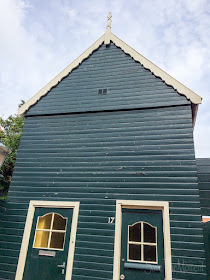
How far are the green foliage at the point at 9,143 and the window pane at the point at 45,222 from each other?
9.22 m

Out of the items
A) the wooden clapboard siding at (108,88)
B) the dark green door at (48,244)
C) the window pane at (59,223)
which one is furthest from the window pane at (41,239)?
the wooden clapboard siding at (108,88)

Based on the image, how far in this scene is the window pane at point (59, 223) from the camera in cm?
539

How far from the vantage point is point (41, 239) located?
5.36 meters

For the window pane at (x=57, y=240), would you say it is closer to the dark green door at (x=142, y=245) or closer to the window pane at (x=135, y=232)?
the dark green door at (x=142, y=245)

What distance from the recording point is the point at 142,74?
6.61 metres

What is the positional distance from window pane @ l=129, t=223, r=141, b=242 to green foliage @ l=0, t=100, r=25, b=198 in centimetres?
1101

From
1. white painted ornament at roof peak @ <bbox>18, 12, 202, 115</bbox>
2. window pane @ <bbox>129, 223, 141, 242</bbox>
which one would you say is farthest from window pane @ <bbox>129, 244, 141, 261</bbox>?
white painted ornament at roof peak @ <bbox>18, 12, 202, 115</bbox>

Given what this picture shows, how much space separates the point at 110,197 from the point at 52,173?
1832 millimetres

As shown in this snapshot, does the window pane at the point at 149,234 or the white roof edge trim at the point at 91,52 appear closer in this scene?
the window pane at the point at 149,234

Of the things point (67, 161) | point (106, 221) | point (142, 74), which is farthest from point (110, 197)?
point (142, 74)

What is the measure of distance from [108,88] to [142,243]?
449 centimetres

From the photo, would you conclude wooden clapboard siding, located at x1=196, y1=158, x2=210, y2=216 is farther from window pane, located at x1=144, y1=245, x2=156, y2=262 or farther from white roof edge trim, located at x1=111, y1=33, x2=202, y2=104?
white roof edge trim, located at x1=111, y1=33, x2=202, y2=104

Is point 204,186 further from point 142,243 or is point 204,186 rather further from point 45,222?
point 45,222

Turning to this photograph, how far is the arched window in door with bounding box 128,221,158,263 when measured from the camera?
4633 mm
